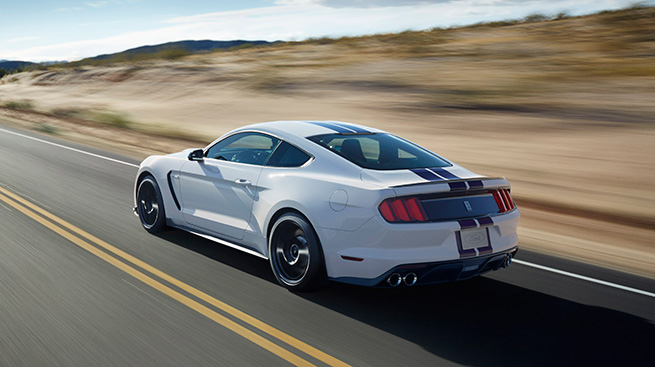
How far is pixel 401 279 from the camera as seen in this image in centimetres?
477

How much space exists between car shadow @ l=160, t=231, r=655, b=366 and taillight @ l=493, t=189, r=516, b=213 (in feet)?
2.57

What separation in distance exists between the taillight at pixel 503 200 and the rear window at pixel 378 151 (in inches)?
21.8

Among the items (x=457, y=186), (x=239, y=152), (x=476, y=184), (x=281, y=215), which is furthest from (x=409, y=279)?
(x=239, y=152)

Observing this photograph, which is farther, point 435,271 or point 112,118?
point 112,118

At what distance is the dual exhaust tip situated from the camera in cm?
475

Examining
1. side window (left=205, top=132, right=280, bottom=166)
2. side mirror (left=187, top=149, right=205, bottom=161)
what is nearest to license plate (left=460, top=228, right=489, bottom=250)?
side window (left=205, top=132, right=280, bottom=166)

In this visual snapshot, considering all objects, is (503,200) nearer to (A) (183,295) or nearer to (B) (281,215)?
(B) (281,215)

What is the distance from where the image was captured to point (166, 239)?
7.14 m

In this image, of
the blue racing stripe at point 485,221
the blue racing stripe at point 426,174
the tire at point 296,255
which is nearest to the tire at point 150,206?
the tire at point 296,255

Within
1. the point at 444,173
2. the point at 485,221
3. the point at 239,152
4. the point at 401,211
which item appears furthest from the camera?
the point at 239,152

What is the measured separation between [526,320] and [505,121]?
11406mm

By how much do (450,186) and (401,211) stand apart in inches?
18.5

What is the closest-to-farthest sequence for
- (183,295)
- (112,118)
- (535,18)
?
(183,295), (112,118), (535,18)

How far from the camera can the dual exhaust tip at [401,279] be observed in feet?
15.6
